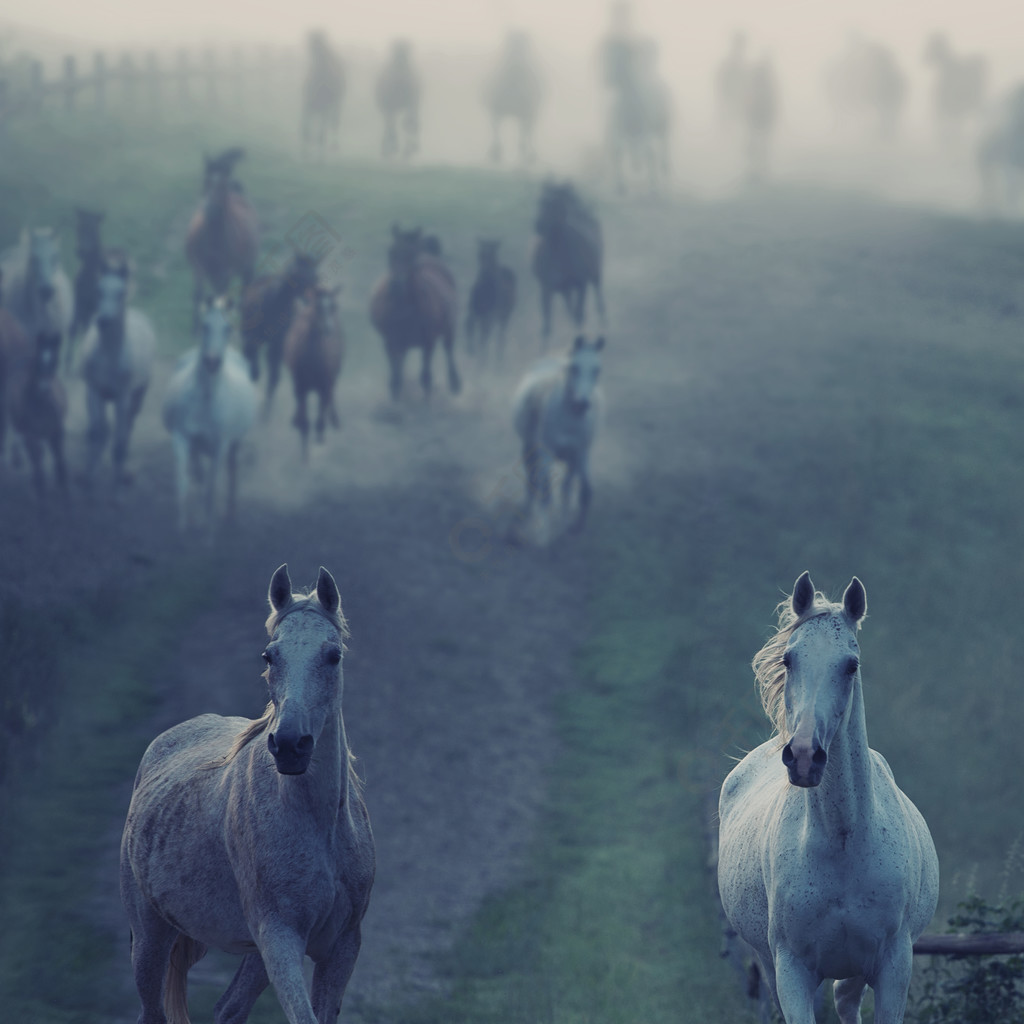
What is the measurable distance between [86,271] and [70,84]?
37.8ft

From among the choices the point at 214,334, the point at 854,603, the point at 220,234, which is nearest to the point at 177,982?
the point at 854,603

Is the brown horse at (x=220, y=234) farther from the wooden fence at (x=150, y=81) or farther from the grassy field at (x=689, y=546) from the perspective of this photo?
the wooden fence at (x=150, y=81)

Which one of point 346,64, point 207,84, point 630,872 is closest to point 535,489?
point 630,872

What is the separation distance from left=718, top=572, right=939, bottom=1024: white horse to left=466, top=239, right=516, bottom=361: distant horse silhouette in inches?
718

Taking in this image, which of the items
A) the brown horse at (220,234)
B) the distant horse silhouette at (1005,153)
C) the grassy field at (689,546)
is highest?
the distant horse silhouette at (1005,153)

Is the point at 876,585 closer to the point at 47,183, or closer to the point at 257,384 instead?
the point at 257,384

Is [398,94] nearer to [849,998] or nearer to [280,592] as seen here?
[280,592]

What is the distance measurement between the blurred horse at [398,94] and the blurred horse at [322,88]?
1.21 meters

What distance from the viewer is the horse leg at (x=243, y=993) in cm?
592

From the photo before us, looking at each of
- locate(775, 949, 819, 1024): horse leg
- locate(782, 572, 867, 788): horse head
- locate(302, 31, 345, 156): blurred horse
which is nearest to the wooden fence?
locate(302, 31, 345, 156): blurred horse

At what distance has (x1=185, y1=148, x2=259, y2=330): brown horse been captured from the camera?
882 inches

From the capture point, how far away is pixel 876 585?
51.7 feet

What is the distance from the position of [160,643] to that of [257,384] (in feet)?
26.6

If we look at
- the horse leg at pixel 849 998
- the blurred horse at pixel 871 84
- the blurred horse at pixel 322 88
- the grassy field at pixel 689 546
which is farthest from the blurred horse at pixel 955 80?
the horse leg at pixel 849 998
